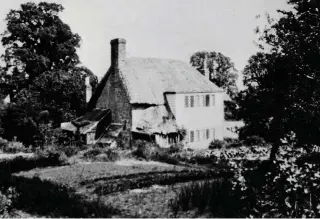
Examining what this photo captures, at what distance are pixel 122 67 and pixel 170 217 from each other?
1093 inches

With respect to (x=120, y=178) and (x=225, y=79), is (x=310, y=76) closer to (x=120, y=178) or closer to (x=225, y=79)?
(x=120, y=178)

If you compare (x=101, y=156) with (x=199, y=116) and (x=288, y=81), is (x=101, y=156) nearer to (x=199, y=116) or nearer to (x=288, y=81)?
(x=288, y=81)

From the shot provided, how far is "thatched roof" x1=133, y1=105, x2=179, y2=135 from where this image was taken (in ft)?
109

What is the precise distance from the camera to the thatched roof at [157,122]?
33.3 m

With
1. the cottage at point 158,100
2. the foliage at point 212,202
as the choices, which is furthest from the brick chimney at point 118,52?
the foliage at point 212,202

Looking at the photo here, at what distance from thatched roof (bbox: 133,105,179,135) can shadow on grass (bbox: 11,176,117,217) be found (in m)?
20.8

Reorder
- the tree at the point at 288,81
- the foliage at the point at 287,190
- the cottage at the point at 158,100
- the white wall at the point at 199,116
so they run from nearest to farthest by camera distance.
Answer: the foliage at the point at 287,190, the tree at the point at 288,81, the cottage at the point at 158,100, the white wall at the point at 199,116

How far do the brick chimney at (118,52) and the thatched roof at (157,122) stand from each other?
17.8 ft

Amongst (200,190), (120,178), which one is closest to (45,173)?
(120,178)

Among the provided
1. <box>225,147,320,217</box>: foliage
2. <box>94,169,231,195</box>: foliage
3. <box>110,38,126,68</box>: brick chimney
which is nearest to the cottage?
<box>110,38,126,68</box>: brick chimney

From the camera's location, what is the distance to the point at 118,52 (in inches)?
1372

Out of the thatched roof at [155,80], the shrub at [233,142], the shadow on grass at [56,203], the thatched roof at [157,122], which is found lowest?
the shadow on grass at [56,203]

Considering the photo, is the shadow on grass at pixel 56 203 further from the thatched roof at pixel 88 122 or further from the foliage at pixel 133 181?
the thatched roof at pixel 88 122

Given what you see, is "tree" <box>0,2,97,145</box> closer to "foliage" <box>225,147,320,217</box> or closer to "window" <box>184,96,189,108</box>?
"window" <box>184,96,189,108</box>
